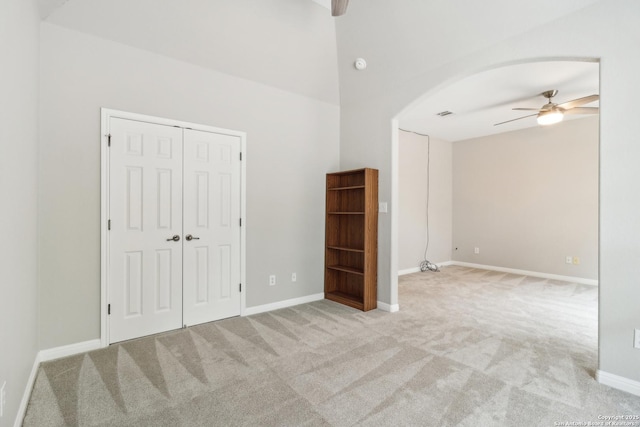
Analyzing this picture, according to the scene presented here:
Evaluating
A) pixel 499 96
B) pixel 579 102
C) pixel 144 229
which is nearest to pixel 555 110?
pixel 579 102

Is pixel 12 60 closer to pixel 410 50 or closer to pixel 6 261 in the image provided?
pixel 6 261

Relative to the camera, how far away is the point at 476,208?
689 centimetres

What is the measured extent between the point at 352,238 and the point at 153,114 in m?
2.84

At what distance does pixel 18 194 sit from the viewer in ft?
5.94

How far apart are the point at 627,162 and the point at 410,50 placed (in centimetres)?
220

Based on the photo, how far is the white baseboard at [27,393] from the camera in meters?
1.74

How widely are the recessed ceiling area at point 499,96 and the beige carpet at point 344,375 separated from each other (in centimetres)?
264

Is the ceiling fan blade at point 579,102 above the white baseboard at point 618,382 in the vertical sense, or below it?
above

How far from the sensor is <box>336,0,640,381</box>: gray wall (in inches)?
83.0

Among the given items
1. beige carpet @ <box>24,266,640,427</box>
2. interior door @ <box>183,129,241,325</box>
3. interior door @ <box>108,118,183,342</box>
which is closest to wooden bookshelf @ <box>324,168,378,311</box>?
beige carpet @ <box>24,266,640,427</box>

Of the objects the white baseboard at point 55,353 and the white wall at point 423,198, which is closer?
the white baseboard at point 55,353

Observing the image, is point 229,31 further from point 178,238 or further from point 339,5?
point 178,238

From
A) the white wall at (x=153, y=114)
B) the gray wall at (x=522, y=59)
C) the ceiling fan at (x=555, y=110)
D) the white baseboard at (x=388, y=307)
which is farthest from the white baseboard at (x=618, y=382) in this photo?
the ceiling fan at (x=555, y=110)

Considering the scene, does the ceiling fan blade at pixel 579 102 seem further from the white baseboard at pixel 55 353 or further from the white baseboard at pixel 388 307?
the white baseboard at pixel 55 353
